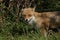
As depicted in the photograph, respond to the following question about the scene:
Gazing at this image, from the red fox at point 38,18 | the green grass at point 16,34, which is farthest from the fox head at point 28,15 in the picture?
the green grass at point 16,34

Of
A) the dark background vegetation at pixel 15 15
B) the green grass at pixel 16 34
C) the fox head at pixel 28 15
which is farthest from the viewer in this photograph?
the fox head at pixel 28 15

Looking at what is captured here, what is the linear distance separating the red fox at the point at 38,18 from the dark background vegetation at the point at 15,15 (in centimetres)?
35

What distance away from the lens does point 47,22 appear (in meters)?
8.24

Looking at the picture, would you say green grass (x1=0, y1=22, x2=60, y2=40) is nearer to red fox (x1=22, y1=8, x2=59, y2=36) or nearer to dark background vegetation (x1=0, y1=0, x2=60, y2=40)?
dark background vegetation (x1=0, y1=0, x2=60, y2=40)

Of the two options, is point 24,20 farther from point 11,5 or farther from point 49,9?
point 49,9

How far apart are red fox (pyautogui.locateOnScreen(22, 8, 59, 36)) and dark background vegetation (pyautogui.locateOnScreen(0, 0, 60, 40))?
0.35 meters

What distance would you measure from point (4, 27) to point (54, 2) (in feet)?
9.22

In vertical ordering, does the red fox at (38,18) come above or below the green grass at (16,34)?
above

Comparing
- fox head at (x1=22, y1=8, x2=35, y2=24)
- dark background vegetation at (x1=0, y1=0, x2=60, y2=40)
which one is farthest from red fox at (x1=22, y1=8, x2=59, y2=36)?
dark background vegetation at (x1=0, y1=0, x2=60, y2=40)

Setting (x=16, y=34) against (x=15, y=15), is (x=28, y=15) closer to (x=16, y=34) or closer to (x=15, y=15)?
(x=16, y=34)

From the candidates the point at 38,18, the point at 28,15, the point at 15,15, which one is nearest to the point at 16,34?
the point at 28,15

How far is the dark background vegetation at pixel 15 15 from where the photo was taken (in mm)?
7813

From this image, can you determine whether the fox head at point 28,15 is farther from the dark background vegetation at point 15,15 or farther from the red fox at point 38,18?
the dark background vegetation at point 15,15

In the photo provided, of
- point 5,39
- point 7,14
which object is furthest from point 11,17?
point 5,39
